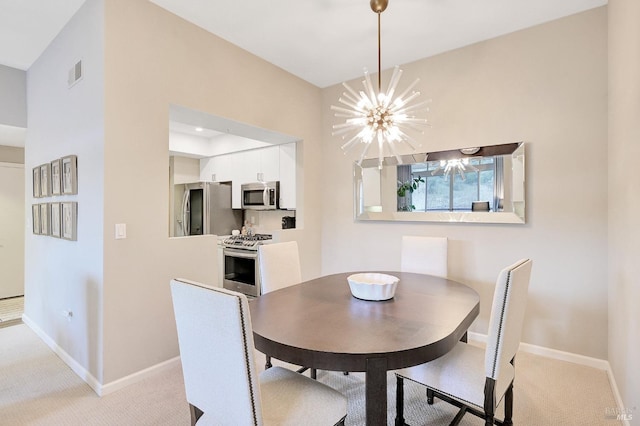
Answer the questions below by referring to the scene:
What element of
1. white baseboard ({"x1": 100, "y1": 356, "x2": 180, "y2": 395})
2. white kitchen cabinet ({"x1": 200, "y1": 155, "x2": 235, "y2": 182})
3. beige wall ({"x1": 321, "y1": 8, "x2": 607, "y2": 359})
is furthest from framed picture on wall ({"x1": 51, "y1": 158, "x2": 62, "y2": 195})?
beige wall ({"x1": 321, "y1": 8, "x2": 607, "y2": 359})

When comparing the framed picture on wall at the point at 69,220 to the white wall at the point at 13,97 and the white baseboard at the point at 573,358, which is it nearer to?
the white wall at the point at 13,97

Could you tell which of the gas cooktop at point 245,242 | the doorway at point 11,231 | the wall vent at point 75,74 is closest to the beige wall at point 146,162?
the wall vent at point 75,74

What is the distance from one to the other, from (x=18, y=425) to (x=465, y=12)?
421 cm

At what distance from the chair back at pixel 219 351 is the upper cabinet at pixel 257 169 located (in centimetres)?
310

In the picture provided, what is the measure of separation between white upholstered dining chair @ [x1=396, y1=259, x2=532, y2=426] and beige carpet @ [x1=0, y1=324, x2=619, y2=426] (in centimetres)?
43

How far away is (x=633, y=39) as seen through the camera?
5.77 ft

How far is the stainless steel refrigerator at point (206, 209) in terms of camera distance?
4789 millimetres

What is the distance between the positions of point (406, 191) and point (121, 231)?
8.75ft

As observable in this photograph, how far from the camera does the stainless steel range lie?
4.10 meters

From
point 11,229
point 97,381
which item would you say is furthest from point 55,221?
point 11,229

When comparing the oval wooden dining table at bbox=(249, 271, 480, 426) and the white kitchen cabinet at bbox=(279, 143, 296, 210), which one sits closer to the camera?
the oval wooden dining table at bbox=(249, 271, 480, 426)

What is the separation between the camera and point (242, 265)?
14.1ft

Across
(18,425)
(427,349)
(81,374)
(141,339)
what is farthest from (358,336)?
(81,374)

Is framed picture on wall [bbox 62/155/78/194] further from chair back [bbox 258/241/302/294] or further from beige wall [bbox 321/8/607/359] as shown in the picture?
beige wall [bbox 321/8/607/359]
